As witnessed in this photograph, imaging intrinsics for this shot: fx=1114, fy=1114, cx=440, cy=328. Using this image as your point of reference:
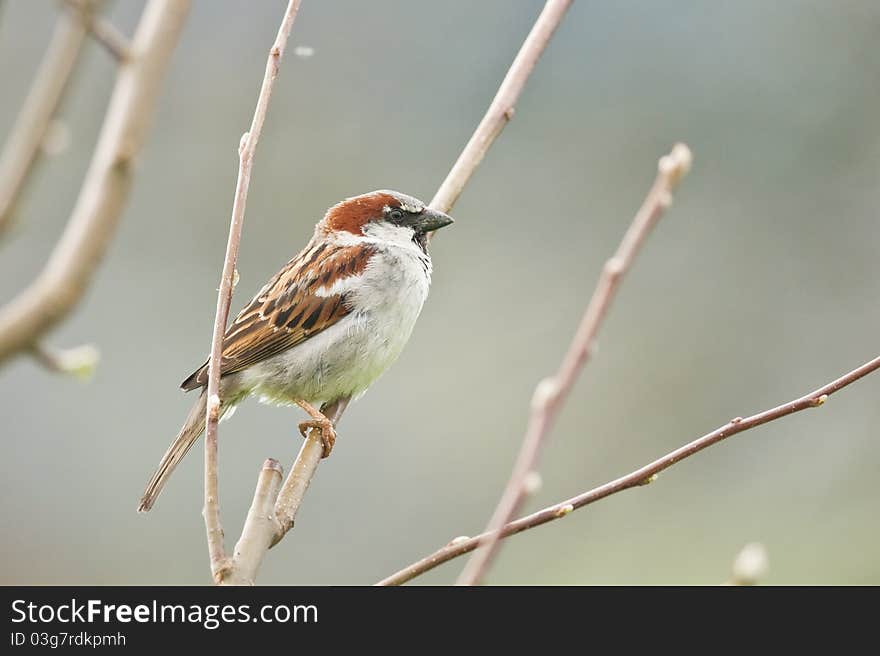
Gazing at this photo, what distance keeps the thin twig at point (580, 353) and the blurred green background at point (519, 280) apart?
327 cm

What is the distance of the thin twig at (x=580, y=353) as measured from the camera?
911 mm

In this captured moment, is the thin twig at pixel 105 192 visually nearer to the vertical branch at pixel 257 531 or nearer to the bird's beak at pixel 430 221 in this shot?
the vertical branch at pixel 257 531

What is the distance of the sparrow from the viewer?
306 centimetres

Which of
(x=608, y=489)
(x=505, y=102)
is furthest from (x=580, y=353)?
(x=505, y=102)

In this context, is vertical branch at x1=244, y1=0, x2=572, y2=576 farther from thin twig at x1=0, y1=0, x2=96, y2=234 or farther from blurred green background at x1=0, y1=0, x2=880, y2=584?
blurred green background at x1=0, y1=0, x2=880, y2=584

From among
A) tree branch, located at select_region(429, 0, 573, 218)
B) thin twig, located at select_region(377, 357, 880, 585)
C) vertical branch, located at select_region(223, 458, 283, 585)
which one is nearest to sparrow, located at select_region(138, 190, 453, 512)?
tree branch, located at select_region(429, 0, 573, 218)

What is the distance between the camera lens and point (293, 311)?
10.5 ft

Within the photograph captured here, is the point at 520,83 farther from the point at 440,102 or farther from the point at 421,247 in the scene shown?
the point at 440,102

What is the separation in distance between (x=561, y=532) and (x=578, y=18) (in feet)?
11.6

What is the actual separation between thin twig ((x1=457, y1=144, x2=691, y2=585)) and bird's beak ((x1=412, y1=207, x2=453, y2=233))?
5.65ft

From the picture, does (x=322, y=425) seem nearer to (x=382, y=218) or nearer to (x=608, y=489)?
(x=382, y=218)

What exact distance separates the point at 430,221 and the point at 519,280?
3130 mm

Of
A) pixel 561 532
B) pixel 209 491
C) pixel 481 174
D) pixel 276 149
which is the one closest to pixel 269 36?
pixel 276 149
